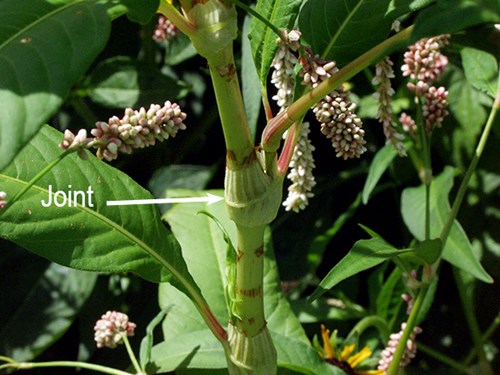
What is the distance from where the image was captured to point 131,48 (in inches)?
62.9

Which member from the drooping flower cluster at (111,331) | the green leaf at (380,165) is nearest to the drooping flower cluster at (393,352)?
the green leaf at (380,165)

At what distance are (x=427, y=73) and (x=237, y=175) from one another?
0.34 m

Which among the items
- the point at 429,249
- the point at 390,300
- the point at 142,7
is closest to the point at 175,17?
the point at 142,7

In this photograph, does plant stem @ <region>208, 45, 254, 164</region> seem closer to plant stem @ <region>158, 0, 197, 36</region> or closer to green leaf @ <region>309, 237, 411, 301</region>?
plant stem @ <region>158, 0, 197, 36</region>

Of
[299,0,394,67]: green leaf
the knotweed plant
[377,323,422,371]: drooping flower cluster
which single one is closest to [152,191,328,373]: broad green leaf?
the knotweed plant

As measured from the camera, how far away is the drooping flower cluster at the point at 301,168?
0.82m

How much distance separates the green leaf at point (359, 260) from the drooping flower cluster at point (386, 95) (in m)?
0.10

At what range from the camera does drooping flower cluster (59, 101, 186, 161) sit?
2.30 ft

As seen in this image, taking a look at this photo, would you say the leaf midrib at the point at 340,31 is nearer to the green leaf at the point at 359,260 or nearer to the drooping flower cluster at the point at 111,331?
the green leaf at the point at 359,260

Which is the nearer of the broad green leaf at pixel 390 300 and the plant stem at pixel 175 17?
the plant stem at pixel 175 17

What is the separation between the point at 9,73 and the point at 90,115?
102cm

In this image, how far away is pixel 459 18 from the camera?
0.53 m

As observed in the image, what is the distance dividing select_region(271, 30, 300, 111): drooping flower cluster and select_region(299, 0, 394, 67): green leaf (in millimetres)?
52

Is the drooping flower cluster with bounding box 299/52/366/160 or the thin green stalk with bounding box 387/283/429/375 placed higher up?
the drooping flower cluster with bounding box 299/52/366/160
